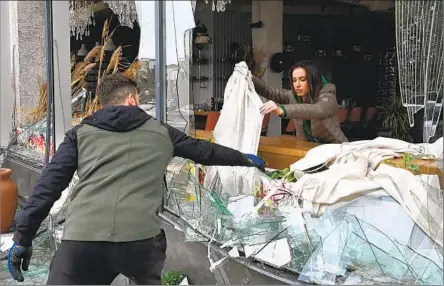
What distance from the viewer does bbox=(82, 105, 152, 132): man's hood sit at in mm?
2496

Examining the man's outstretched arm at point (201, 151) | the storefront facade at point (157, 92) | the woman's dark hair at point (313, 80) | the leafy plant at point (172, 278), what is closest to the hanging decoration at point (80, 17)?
the storefront facade at point (157, 92)

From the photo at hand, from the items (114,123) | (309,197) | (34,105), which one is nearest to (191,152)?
(114,123)

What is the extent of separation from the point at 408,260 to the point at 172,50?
1995 millimetres

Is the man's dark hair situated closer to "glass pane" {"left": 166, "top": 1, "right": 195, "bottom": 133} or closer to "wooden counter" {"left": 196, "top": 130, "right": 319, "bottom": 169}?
"glass pane" {"left": 166, "top": 1, "right": 195, "bottom": 133}

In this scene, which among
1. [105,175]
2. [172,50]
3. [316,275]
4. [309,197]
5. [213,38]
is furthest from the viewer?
[213,38]

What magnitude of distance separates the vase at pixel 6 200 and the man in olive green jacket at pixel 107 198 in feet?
8.40

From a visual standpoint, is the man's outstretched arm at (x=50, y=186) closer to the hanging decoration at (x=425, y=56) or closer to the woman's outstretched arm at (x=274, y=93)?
the hanging decoration at (x=425, y=56)

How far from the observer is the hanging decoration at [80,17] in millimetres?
5465

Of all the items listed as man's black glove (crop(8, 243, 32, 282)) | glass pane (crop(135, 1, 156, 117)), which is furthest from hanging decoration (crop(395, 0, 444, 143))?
man's black glove (crop(8, 243, 32, 282))

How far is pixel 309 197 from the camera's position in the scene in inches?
126

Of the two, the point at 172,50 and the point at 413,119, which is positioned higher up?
the point at 172,50

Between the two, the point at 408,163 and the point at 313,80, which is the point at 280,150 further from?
the point at 408,163

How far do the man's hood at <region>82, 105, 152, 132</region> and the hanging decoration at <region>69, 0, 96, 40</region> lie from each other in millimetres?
3157

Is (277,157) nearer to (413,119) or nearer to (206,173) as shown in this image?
(206,173)
